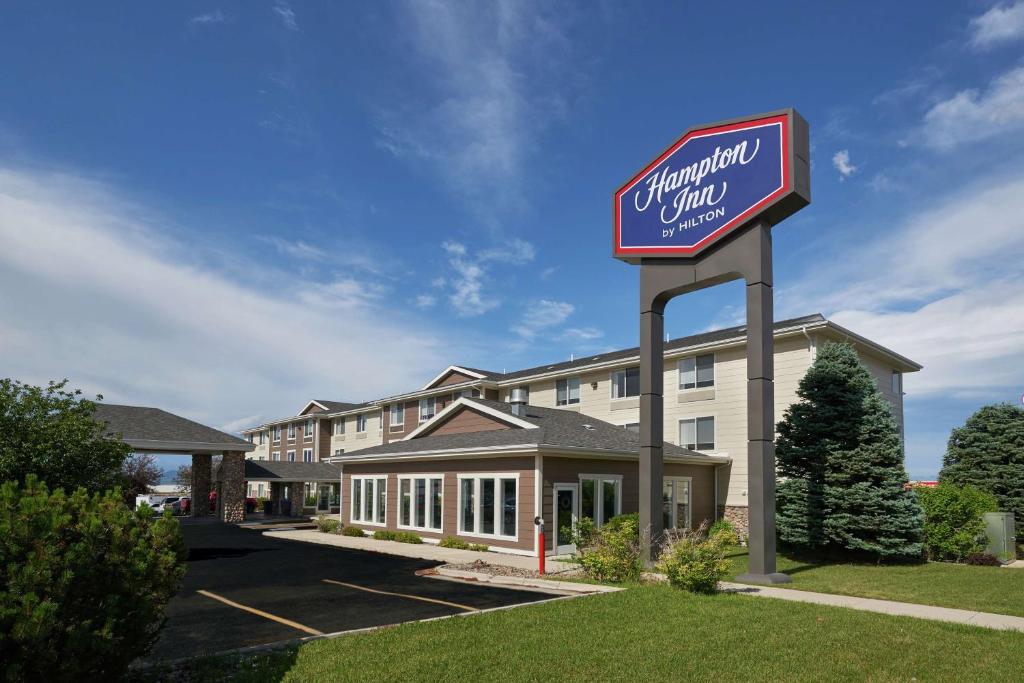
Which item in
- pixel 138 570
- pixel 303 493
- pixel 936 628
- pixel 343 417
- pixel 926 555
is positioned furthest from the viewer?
pixel 343 417

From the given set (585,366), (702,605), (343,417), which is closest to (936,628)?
(702,605)

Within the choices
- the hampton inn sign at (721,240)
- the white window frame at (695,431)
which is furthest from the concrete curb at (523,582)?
the white window frame at (695,431)

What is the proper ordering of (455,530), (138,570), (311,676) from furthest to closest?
(455,530) → (311,676) → (138,570)

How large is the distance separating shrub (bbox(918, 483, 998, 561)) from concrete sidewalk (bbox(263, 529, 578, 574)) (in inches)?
466

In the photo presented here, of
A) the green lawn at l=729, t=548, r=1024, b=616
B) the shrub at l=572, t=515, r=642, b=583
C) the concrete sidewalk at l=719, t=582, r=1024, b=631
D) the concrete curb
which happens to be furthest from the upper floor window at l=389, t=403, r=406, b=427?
the concrete sidewalk at l=719, t=582, r=1024, b=631

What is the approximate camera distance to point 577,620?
10914 millimetres

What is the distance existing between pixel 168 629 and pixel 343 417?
4728 centimetres

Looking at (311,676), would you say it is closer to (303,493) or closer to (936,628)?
(936,628)

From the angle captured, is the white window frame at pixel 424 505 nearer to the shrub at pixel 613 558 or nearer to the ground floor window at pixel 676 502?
the ground floor window at pixel 676 502

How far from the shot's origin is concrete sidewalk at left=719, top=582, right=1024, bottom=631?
11414 millimetres

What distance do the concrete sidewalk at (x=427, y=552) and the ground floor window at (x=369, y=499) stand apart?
1380mm

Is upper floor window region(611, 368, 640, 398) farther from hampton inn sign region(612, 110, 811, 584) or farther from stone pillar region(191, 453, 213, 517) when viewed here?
stone pillar region(191, 453, 213, 517)

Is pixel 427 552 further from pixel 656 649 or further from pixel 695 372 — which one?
pixel 656 649

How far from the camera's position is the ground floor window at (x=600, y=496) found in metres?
23.8
